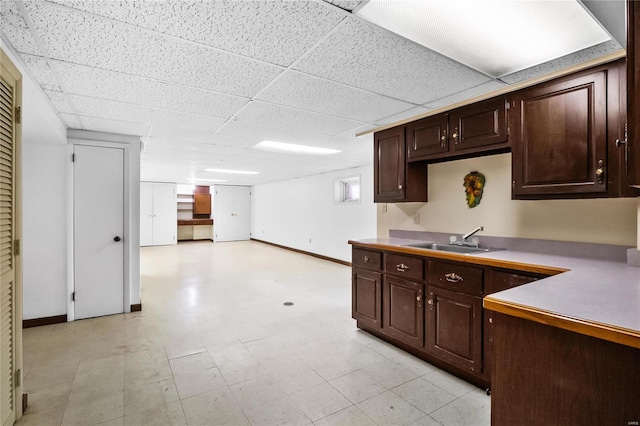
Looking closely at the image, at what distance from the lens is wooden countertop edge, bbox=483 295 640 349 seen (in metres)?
0.88

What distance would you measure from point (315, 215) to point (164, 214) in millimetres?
5611

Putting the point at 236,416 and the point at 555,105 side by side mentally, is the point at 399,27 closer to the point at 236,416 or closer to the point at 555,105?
the point at 555,105

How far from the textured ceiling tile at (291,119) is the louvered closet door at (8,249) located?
1527 mm

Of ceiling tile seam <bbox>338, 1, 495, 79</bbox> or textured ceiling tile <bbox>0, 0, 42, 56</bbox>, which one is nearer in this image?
textured ceiling tile <bbox>0, 0, 42, 56</bbox>

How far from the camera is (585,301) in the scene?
1.16 metres

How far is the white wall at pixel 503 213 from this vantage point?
210 centimetres

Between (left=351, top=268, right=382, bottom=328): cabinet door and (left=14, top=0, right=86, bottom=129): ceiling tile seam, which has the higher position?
(left=14, top=0, right=86, bottom=129): ceiling tile seam

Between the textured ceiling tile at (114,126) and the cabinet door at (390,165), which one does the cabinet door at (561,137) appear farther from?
the textured ceiling tile at (114,126)

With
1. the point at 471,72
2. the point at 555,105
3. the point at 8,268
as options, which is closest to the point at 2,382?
the point at 8,268

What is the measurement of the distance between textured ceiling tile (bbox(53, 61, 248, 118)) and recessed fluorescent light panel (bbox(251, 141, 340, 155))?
147 cm

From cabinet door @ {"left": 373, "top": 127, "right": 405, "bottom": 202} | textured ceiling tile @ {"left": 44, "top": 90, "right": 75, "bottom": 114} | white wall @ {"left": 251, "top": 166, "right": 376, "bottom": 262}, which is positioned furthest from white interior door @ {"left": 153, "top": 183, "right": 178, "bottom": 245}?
cabinet door @ {"left": 373, "top": 127, "right": 405, "bottom": 202}

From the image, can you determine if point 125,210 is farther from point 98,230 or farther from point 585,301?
point 585,301

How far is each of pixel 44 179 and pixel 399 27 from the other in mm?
3990

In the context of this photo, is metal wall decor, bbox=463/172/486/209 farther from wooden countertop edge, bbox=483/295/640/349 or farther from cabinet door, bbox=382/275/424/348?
wooden countertop edge, bbox=483/295/640/349
